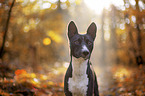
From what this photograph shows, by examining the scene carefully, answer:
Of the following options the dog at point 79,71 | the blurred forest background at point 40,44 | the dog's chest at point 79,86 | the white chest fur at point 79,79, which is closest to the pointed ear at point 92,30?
the dog at point 79,71

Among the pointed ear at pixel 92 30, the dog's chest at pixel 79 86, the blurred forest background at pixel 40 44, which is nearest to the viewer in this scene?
the dog's chest at pixel 79 86

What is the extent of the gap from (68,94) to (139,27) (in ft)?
25.1

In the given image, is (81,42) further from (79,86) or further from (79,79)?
(79,86)

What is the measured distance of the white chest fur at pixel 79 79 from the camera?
3146 mm

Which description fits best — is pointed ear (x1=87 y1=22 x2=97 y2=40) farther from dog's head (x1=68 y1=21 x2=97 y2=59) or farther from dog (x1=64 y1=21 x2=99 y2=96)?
dog (x1=64 y1=21 x2=99 y2=96)

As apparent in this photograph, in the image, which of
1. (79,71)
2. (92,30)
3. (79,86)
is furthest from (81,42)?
(79,86)

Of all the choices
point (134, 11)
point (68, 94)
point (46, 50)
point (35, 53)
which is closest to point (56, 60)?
point (46, 50)

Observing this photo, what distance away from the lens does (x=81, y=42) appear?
3213 mm

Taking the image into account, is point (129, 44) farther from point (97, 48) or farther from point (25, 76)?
point (97, 48)

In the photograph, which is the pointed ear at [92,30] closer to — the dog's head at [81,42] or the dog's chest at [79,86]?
the dog's head at [81,42]

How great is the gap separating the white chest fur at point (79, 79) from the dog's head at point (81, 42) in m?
0.19

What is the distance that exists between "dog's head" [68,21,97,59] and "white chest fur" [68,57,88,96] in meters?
0.19

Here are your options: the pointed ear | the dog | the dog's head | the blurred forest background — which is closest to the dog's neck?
the dog

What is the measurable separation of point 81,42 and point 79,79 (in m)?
0.77
